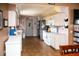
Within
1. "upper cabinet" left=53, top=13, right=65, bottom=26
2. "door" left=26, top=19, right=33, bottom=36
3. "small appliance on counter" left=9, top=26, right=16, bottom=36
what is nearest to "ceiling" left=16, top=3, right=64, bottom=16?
"upper cabinet" left=53, top=13, right=65, bottom=26

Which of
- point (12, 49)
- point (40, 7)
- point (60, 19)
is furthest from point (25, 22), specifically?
point (12, 49)

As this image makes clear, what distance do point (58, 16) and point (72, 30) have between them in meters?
1.66

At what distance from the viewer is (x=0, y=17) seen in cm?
529

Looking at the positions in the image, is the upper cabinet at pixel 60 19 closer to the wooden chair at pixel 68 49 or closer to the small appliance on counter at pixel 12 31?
the small appliance on counter at pixel 12 31

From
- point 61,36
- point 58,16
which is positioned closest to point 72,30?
point 61,36

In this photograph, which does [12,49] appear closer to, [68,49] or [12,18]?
[68,49]

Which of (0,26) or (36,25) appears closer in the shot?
(0,26)

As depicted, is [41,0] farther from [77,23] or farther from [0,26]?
[77,23]

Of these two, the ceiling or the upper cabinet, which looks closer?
the ceiling

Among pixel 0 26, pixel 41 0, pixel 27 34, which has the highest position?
pixel 41 0

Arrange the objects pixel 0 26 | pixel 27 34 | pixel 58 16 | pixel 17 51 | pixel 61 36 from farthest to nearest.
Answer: pixel 27 34 → pixel 58 16 → pixel 61 36 → pixel 0 26 → pixel 17 51

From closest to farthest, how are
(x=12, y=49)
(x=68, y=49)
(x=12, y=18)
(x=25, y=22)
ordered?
(x=68, y=49) < (x=12, y=49) < (x=12, y=18) < (x=25, y=22)

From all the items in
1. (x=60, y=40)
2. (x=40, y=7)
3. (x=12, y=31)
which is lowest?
(x=60, y=40)

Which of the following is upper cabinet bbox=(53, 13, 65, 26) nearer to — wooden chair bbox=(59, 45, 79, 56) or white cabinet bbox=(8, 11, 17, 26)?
white cabinet bbox=(8, 11, 17, 26)
